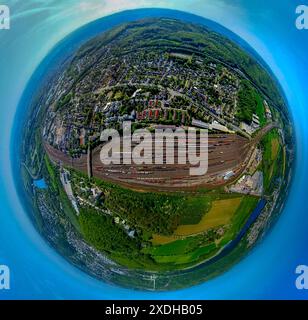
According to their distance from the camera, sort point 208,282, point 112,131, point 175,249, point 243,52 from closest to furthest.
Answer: point 112,131 < point 175,249 < point 243,52 < point 208,282

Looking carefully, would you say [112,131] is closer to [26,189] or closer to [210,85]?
[210,85]

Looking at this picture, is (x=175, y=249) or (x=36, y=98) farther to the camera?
(x=36, y=98)

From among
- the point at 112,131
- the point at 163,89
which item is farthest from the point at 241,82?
the point at 112,131

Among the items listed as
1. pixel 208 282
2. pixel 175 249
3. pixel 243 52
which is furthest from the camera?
pixel 208 282

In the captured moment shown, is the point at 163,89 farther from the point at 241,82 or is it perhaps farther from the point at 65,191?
the point at 65,191

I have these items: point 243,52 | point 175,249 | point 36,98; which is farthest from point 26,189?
point 243,52

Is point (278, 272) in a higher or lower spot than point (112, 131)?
lower

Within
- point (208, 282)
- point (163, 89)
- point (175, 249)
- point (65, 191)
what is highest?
point (163, 89)
